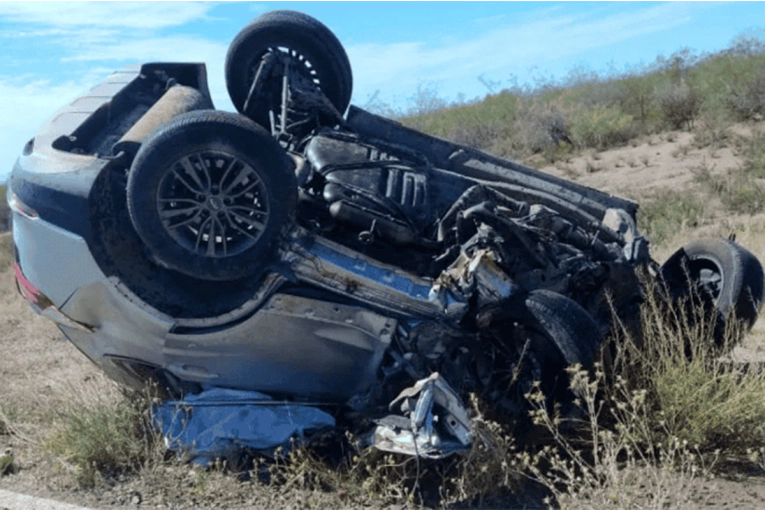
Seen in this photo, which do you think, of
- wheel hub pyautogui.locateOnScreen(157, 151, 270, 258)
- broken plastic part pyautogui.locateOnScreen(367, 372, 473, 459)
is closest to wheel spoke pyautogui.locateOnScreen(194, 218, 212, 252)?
wheel hub pyautogui.locateOnScreen(157, 151, 270, 258)

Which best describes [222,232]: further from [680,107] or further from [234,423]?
[680,107]

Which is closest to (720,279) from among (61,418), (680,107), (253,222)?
(253,222)

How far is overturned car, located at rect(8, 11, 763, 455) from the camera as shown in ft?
14.5

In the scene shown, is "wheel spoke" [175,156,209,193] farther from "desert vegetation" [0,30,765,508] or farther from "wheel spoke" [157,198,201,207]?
"desert vegetation" [0,30,765,508]

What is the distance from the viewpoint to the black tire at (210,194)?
436 cm

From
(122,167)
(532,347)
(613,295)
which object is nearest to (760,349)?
(613,295)

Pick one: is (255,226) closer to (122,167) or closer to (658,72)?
(122,167)

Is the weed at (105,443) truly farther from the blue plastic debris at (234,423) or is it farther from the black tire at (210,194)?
the black tire at (210,194)

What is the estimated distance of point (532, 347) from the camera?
15.4 ft

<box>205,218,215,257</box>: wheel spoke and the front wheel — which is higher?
<box>205,218,215,257</box>: wheel spoke

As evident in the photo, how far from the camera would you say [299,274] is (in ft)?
15.0

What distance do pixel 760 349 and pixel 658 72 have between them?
17.2 m

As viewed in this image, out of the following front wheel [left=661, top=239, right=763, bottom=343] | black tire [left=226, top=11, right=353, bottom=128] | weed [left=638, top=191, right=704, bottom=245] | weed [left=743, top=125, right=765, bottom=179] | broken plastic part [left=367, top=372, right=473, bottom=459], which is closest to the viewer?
broken plastic part [left=367, top=372, right=473, bottom=459]

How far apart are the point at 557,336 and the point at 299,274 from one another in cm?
136
